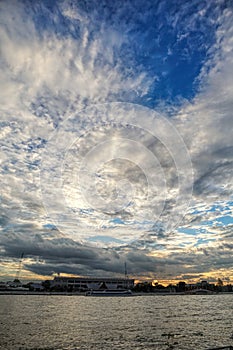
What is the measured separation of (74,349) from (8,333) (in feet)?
80.7

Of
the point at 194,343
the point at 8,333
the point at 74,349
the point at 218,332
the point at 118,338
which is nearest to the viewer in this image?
the point at 74,349

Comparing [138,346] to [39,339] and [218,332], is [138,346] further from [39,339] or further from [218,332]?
[218,332]

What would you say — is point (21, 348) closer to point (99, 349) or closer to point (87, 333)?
point (99, 349)

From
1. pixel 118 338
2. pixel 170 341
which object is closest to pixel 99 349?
pixel 118 338

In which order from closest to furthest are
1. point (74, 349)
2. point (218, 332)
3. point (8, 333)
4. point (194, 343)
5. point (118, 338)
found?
point (74, 349) < point (194, 343) < point (118, 338) < point (8, 333) < point (218, 332)

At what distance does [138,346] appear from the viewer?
5541 cm

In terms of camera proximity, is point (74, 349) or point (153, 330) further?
point (153, 330)

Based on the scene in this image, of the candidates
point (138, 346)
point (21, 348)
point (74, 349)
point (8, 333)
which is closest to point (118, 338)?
point (138, 346)

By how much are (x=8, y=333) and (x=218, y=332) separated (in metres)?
49.5

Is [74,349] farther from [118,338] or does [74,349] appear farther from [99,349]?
[118,338]

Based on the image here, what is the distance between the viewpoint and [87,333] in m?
70.4

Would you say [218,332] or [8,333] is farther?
[218,332]

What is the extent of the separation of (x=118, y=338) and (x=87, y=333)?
1037cm

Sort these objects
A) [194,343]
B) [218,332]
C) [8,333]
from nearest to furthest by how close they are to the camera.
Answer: [194,343] < [8,333] < [218,332]
